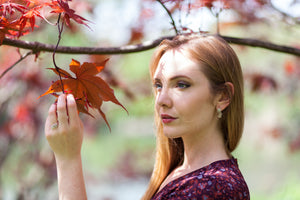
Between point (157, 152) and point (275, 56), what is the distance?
30.3ft

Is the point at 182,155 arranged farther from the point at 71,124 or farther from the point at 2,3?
the point at 2,3

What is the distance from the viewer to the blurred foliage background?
3.02 m

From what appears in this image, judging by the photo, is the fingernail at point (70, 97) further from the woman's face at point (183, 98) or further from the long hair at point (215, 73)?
the long hair at point (215, 73)

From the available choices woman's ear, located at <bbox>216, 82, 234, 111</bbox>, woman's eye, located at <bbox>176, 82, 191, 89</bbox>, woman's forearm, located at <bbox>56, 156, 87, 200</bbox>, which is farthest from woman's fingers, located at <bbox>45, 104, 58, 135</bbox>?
woman's ear, located at <bbox>216, 82, 234, 111</bbox>

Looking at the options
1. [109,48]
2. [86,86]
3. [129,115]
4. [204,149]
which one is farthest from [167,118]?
[129,115]

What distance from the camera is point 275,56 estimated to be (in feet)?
32.6

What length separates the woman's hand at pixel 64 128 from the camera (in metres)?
1.08

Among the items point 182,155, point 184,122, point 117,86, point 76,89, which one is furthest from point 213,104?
point 117,86

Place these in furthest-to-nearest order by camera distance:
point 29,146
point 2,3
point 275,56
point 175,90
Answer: point 275,56
point 29,146
point 175,90
point 2,3

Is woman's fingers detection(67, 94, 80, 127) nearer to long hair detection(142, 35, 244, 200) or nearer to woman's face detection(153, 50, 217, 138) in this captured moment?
woman's face detection(153, 50, 217, 138)

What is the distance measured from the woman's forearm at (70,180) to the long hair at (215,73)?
1.13 ft

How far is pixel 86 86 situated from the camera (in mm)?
1167

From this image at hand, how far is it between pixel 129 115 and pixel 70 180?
21.0 ft

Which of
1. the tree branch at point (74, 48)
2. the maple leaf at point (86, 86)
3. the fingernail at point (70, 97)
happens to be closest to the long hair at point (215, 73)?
the tree branch at point (74, 48)
